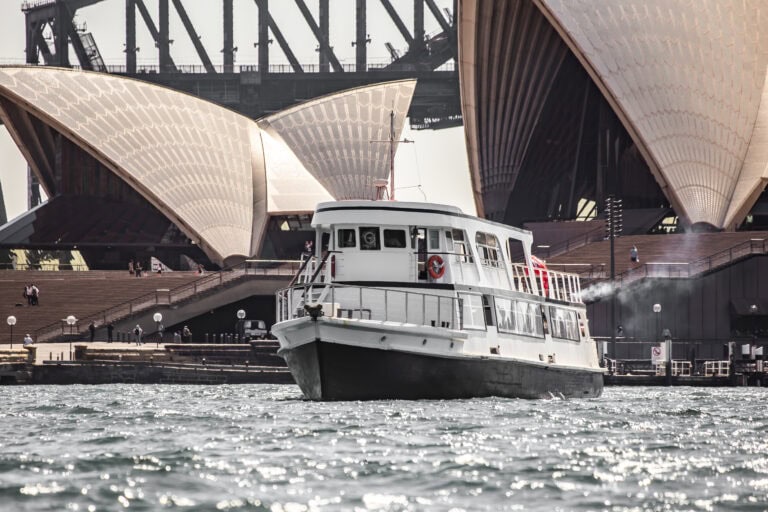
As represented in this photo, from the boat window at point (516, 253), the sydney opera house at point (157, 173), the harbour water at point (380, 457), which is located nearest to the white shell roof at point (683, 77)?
the boat window at point (516, 253)

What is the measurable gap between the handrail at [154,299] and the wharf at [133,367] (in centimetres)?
818

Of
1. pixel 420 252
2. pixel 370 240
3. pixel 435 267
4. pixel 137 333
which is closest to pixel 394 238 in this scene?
pixel 370 240

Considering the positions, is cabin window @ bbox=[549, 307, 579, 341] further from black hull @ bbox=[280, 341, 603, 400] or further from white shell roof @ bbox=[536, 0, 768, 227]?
white shell roof @ bbox=[536, 0, 768, 227]

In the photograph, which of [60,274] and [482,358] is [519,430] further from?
[60,274]

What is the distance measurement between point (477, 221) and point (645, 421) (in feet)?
30.9

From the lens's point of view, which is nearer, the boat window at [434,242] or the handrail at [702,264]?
the boat window at [434,242]

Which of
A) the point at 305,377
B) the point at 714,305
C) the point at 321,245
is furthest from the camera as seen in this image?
the point at 714,305

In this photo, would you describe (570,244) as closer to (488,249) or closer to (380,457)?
(488,249)

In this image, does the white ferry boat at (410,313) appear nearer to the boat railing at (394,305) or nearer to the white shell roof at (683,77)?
the boat railing at (394,305)

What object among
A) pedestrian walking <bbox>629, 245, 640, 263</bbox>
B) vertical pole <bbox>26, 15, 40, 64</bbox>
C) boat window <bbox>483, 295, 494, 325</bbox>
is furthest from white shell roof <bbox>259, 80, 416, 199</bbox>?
boat window <bbox>483, 295, 494, 325</bbox>

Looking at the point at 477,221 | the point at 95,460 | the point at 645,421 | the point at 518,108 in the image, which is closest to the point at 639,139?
the point at 518,108

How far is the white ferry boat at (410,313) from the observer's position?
3628 centimetres

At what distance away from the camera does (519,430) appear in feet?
92.8

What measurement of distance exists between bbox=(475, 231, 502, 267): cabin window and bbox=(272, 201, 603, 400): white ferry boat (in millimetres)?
35
